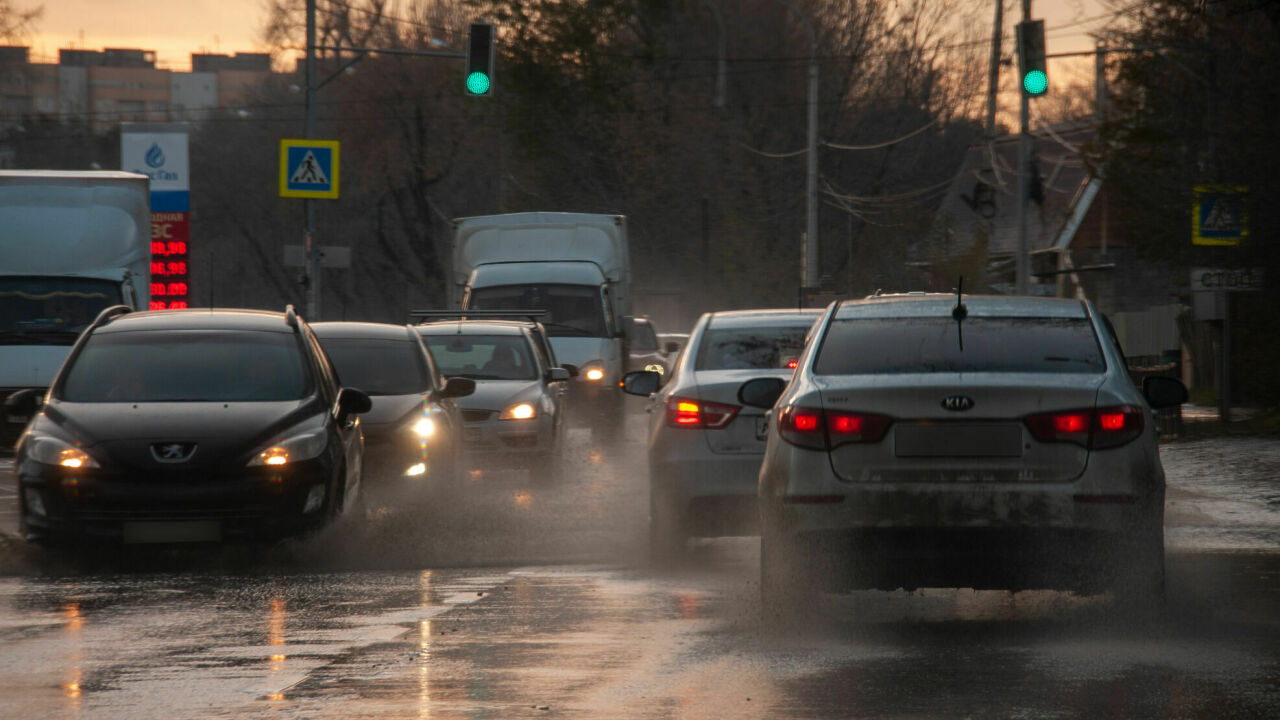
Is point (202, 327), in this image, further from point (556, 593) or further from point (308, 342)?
point (556, 593)

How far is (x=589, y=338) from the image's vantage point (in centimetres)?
2755

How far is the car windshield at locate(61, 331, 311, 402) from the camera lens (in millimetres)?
12016


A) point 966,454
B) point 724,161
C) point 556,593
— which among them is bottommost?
point 556,593

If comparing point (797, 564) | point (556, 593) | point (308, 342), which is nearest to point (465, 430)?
point (308, 342)

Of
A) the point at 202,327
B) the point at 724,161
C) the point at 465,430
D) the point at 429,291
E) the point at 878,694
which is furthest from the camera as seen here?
the point at 429,291

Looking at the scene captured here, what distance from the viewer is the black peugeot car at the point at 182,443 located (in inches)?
436

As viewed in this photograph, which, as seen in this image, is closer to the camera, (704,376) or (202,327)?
(704,376)

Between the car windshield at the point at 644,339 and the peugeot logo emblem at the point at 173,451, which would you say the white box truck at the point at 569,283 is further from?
A: the peugeot logo emblem at the point at 173,451

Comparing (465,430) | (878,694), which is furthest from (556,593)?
(465,430)

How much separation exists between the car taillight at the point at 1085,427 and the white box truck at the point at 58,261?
16920 mm

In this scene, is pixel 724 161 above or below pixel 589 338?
above

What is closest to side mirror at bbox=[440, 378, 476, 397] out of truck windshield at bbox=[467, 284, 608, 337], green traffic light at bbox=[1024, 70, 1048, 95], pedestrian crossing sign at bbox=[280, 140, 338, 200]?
green traffic light at bbox=[1024, 70, 1048, 95]

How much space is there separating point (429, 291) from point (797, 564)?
2213 inches

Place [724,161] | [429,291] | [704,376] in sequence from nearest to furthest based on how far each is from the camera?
[704,376], [724,161], [429,291]
